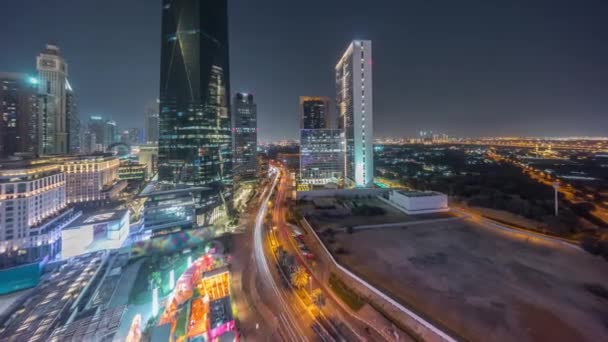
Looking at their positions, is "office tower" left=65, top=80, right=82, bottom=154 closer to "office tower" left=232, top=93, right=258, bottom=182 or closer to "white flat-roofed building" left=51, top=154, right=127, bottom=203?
"white flat-roofed building" left=51, top=154, right=127, bottom=203

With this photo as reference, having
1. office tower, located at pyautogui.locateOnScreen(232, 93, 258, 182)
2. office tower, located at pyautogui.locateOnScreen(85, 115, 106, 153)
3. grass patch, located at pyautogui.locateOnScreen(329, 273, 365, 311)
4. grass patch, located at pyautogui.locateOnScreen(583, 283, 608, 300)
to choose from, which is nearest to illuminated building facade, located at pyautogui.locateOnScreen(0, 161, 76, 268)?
grass patch, located at pyautogui.locateOnScreen(329, 273, 365, 311)

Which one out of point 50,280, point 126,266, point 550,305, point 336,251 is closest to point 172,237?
point 126,266

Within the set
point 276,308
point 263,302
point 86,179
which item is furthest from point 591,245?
point 86,179

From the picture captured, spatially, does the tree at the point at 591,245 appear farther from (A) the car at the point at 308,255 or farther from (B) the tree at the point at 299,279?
(B) the tree at the point at 299,279

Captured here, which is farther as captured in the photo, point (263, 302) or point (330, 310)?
point (263, 302)

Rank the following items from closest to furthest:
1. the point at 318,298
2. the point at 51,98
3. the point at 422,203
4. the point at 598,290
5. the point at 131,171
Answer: the point at 598,290 → the point at 318,298 → the point at 422,203 → the point at 51,98 → the point at 131,171

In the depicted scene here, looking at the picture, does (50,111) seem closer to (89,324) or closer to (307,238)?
(89,324)

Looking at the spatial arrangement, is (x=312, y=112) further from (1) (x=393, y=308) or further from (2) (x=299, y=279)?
(1) (x=393, y=308)
